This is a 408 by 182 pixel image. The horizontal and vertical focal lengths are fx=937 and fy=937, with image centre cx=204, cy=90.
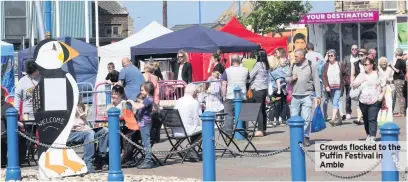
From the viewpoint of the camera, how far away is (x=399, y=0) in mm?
43344

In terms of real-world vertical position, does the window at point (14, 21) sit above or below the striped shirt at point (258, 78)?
above

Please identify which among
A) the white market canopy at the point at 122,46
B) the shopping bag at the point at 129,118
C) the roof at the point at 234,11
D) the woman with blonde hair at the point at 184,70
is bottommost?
the shopping bag at the point at 129,118

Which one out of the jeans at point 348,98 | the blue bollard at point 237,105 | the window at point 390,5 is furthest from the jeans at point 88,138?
the window at point 390,5

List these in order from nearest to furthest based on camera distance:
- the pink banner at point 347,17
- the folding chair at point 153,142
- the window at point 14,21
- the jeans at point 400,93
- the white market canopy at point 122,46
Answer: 1. the folding chair at point 153,142
2. the jeans at point 400,93
3. the white market canopy at point 122,46
4. the pink banner at point 347,17
5. the window at point 14,21

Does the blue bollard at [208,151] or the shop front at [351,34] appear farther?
the shop front at [351,34]

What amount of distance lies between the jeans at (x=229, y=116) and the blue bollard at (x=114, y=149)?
4.78 meters

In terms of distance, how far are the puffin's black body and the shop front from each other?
3062 centimetres

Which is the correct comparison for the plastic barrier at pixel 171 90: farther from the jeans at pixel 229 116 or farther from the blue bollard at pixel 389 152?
the blue bollard at pixel 389 152

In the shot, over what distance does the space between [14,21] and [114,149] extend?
4036 centimetres

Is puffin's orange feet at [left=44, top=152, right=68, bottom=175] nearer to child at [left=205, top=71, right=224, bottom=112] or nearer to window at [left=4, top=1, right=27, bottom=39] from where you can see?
child at [left=205, top=71, right=224, bottom=112]

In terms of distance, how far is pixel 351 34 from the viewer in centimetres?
4422

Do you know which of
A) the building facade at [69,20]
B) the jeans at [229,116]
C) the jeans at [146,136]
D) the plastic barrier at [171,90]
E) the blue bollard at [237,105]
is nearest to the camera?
the jeans at [146,136]

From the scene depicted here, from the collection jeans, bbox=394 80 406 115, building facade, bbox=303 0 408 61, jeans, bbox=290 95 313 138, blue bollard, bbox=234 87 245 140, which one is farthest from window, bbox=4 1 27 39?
jeans, bbox=290 95 313 138

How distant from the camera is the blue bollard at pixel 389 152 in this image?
822cm
